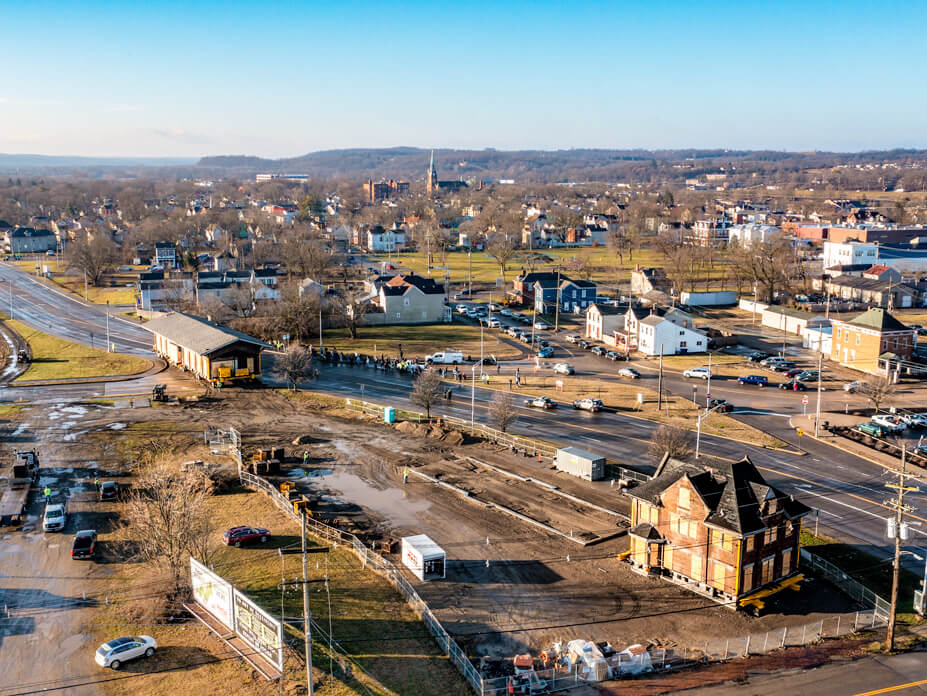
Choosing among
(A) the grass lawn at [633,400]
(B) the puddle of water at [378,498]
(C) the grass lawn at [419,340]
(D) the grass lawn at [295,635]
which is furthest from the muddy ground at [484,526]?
(C) the grass lawn at [419,340]

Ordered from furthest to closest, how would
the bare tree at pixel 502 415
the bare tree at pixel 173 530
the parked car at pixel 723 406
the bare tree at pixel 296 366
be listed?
the bare tree at pixel 296 366
the parked car at pixel 723 406
the bare tree at pixel 502 415
the bare tree at pixel 173 530

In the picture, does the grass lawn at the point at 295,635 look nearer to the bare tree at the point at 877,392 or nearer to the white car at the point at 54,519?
the white car at the point at 54,519

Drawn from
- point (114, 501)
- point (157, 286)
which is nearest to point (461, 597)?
point (114, 501)

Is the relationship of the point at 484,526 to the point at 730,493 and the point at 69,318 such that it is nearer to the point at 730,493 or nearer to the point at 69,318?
the point at 730,493

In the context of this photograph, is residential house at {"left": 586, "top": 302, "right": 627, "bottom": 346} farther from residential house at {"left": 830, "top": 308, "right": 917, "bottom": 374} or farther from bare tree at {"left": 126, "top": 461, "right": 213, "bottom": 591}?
bare tree at {"left": 126, "top": 461, "right": 213, "bottom": 591}

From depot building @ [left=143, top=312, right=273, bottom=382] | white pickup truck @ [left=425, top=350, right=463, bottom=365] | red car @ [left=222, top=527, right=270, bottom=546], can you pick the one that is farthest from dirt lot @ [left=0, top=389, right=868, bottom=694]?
white pickup truck @ [left=425, top=350, right=463, bottom=365]

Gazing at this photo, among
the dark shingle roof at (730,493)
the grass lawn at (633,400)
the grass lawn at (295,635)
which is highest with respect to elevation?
the dark shingle roof at (730,493)
